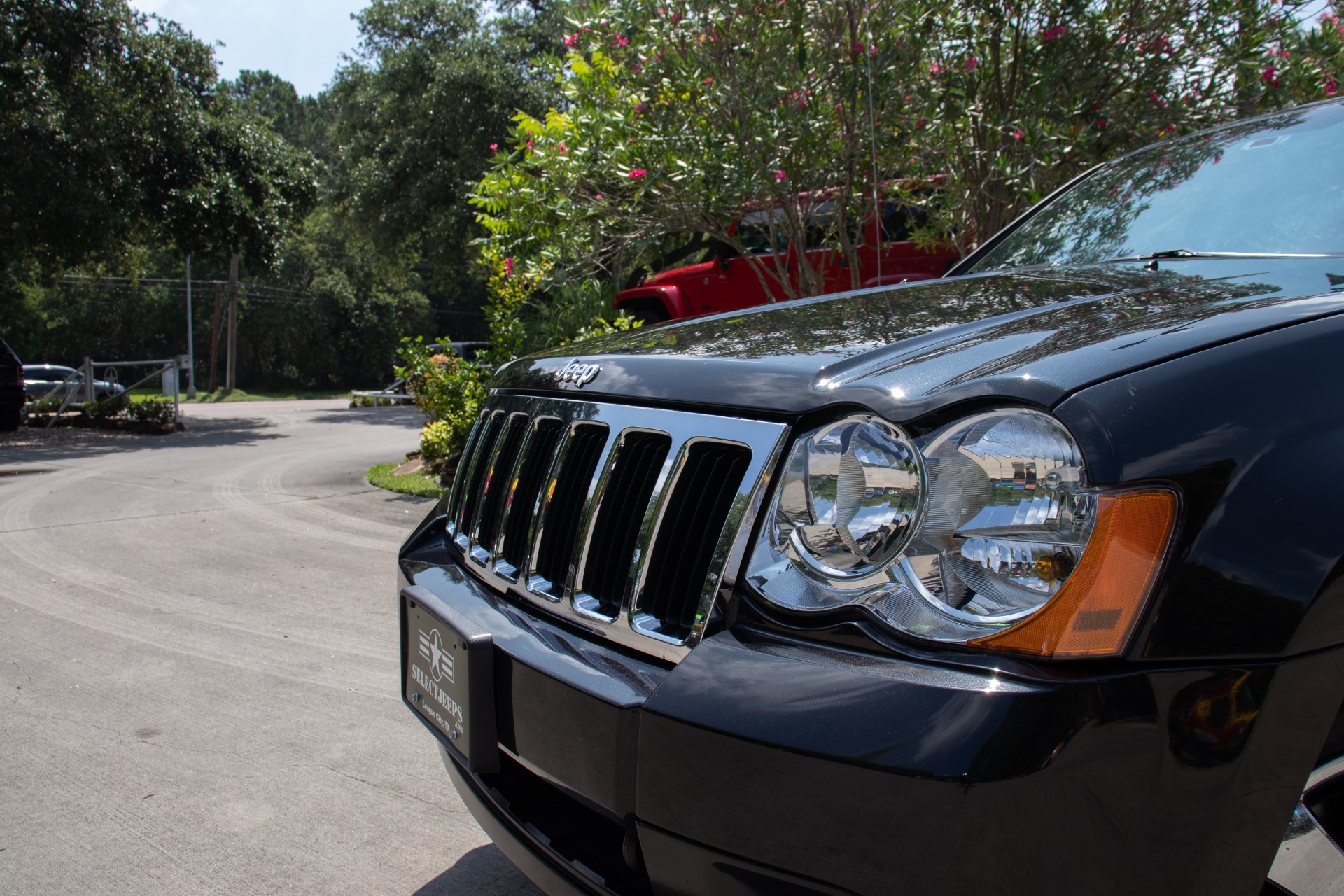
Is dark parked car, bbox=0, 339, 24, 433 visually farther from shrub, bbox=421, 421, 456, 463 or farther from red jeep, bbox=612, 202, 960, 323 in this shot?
red jeep, bbox=612, 202, 960, 323

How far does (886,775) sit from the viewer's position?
1.11 meters

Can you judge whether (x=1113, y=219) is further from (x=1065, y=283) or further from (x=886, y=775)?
(x=886, y=775)

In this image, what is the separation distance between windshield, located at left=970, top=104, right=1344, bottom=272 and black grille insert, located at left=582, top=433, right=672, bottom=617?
4.71ft

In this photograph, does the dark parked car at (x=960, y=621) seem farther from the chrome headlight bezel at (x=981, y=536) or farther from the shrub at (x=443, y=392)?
the shrub at (x=443, y=392)

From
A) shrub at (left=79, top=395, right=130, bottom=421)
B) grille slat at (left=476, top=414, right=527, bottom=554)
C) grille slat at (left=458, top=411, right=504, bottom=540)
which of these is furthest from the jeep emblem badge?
shrub at (left=79, top=395, right=130, bottom=421)

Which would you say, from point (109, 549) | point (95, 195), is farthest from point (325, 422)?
point (109, 549)

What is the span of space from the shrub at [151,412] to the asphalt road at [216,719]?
9672mm

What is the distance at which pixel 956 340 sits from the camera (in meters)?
1.56

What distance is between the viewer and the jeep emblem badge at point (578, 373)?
6.36 feet

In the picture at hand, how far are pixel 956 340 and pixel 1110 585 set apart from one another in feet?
1.74

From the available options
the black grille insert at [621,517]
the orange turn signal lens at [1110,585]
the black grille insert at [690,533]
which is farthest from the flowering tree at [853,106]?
the orange turn signal lens at [1110,585]

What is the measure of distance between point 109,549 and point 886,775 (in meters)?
6.49

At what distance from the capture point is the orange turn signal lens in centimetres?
114

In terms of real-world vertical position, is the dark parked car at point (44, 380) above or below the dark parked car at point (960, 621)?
below
